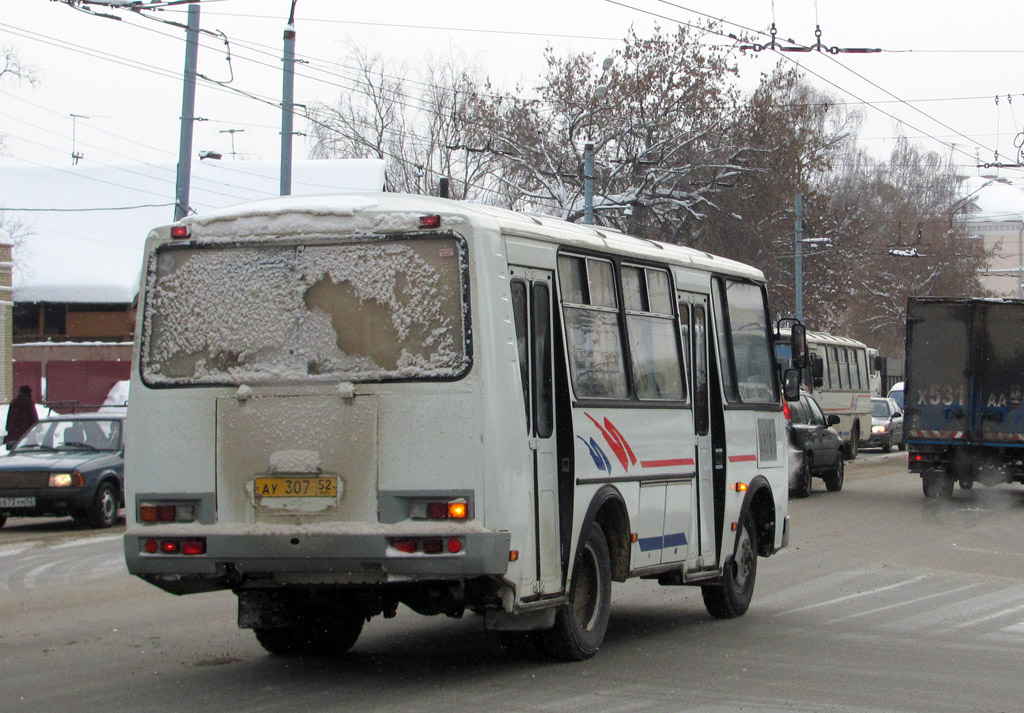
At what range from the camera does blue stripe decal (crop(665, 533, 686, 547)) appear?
1000 cm

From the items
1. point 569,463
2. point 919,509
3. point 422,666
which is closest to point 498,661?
point 422,666

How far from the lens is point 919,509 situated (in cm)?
2292

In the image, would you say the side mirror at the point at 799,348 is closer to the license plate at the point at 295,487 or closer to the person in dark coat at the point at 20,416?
the license plate at the point at 295,487

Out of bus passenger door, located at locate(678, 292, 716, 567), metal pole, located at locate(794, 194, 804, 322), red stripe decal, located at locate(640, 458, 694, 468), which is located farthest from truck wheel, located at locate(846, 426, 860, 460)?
red stripe decal, located at locate(640, 458, 694, 468)

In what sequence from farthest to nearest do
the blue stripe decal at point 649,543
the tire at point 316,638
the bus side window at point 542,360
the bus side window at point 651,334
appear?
the bus side window at point 651,334
the blue stripe decal at point 649,543
the tire at point 316,638
the bus side window at point 542,360

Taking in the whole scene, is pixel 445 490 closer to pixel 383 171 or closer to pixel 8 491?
pixel 8 491

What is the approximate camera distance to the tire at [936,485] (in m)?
25.0

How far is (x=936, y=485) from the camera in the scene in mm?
25125

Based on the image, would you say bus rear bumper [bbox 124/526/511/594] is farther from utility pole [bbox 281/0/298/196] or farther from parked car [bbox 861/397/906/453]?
parked car [bbox 861/397/906/453]

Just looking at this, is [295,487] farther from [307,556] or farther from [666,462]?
[666,462]

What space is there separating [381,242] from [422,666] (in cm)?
257

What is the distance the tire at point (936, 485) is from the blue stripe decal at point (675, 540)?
52.0 ft

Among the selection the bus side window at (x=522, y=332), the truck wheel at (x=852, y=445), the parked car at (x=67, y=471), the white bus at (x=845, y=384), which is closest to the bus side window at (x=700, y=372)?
the bus side window at (x=522, y=332)

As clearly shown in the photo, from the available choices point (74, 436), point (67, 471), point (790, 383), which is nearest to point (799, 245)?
point (74, 436)
